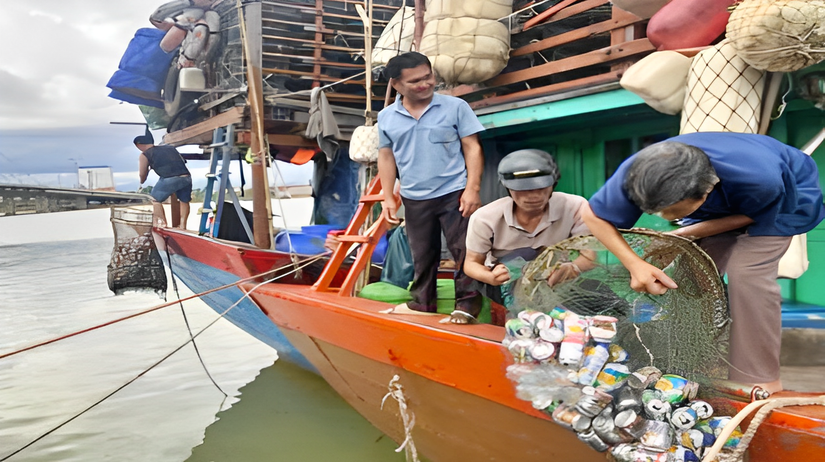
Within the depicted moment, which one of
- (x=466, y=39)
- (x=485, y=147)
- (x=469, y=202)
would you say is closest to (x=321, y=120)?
(x=485, y=147)

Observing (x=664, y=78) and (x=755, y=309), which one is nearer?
(x=755, y=309)

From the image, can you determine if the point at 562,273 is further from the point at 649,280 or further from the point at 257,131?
the point at 257,131

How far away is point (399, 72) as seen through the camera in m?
3.21

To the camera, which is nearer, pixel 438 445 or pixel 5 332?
pixel 438 445

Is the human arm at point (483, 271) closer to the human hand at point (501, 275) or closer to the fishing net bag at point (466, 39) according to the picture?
the human hand at point (501, 275)

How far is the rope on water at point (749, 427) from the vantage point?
5.32ft

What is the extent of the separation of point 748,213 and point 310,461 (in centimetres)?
352

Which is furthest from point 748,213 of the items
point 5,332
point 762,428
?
point 5,332

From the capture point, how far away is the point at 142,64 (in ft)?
32.0

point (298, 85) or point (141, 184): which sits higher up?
point (298, 85)

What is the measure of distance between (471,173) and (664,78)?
1.08 meters

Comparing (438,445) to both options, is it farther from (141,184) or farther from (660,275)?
(141,184)

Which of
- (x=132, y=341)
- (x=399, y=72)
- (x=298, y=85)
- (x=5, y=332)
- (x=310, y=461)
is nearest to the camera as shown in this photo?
(x=399, y=72)

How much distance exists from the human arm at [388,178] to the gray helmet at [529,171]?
1.13m
